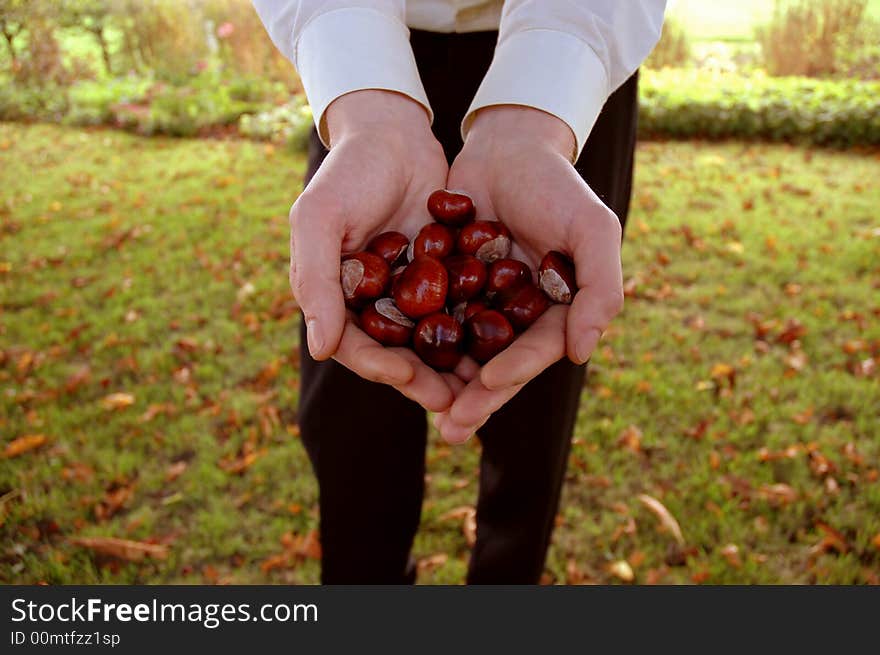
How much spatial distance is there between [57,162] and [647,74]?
7117 mm

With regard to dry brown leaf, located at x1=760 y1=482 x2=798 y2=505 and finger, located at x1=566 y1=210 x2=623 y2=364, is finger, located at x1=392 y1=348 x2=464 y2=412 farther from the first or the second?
dry brown leaf, located at x1=760 y1=482 x2=798 y2=505

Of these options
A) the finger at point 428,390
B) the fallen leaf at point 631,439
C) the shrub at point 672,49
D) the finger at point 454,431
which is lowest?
the shrub at point 672,49

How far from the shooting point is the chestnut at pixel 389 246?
177cm

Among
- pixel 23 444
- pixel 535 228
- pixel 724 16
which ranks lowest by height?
pixel 724 16

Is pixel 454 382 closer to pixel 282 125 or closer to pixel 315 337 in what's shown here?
pixel 315 337

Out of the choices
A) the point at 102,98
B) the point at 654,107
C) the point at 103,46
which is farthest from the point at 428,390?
the point at 103,46

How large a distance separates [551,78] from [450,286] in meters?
0.56

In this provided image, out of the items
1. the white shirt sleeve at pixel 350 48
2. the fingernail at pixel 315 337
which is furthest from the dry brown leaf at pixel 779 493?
the fingernail at pixel 315 337

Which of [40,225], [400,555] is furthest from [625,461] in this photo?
[40,225]

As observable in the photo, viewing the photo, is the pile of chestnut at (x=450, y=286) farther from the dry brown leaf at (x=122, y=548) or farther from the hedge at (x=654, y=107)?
the hedge at (x=654, y=107)

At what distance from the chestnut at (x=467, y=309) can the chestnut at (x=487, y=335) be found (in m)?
0.09

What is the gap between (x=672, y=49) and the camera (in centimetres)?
986
